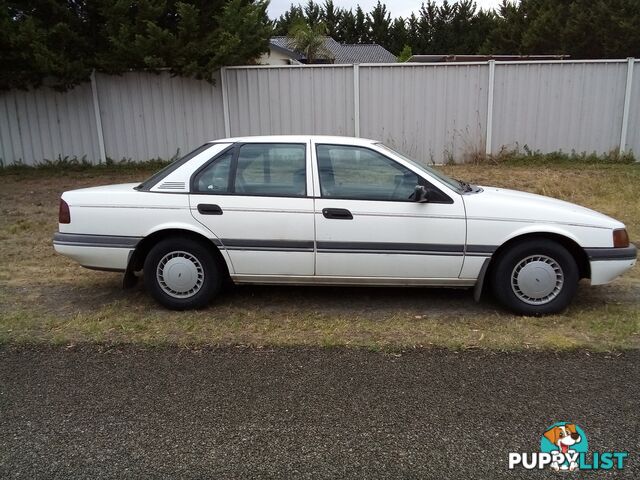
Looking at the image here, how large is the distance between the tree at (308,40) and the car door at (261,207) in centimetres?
1606

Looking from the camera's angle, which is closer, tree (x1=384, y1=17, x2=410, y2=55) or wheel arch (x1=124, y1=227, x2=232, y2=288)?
wheel arch (x1=124, y1=227, x2=232, y2=288)

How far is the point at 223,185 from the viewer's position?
491cm

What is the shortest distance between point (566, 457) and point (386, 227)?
2.28 m

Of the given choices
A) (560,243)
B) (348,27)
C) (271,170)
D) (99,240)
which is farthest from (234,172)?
(348,27)

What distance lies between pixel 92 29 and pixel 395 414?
10652 millimetres

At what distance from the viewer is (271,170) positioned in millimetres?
4949

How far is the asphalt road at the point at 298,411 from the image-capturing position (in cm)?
287

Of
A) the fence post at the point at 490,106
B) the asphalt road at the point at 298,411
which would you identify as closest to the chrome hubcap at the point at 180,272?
the asphalt road at the point at 298,411

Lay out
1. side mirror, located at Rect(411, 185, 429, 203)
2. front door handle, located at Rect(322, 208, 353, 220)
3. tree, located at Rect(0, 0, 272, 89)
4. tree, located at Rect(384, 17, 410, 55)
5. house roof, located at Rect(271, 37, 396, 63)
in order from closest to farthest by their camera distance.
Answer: side mirror, located at Rect(411, 185, 429, 203)
front door handle, located at Rect(322, 208, 353, 220)
tree, located at Rect(0, 0, 272, 89)
house roof, located at Rect(271, 37, 396, 63)
tree, located at Rect(384, 17, 410, 55)

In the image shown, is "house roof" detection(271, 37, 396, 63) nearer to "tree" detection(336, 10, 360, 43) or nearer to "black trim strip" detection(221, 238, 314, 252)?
"tree" detection(336, 10, 360, 43)

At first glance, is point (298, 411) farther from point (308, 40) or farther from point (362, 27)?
point (362, 27)

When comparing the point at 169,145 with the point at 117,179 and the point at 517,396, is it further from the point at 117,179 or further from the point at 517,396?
the point at 517,396

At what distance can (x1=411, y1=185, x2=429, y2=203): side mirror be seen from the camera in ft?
15.2

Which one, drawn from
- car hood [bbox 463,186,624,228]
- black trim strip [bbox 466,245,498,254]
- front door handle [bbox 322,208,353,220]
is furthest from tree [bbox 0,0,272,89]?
black trim strip [bbox 466,245,498,254]
